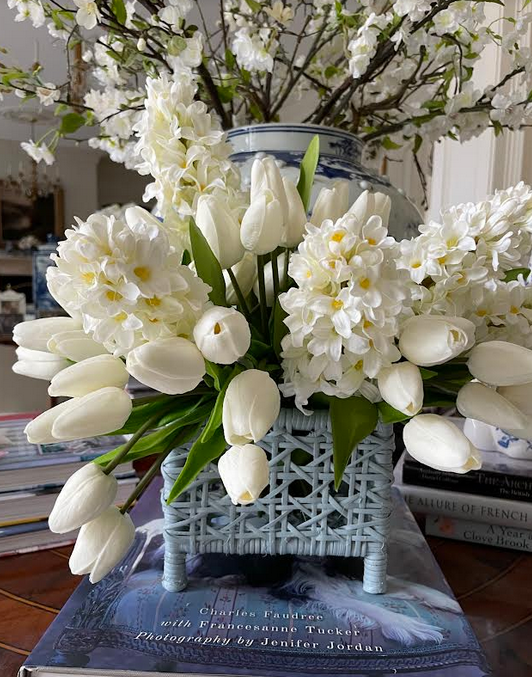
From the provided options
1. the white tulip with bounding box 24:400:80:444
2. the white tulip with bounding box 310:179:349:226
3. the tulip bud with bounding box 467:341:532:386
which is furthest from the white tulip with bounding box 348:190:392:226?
the white tulip with bounding box 24:400:80:444

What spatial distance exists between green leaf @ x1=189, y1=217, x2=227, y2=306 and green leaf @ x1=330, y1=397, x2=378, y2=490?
10cm

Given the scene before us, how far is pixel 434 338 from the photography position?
32 cm

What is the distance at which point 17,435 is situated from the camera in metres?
0.68

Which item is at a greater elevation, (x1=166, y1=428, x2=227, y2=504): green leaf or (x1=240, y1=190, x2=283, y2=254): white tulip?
(x1=240, y1=190, x2=283, y2=254): white tulip

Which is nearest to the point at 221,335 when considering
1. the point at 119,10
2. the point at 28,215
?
the point at 119,10

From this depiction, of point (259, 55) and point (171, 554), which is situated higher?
point (259, 55)

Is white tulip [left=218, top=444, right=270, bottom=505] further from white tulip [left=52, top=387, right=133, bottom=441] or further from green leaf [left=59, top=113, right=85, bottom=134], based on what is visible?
green leaf [left=59, top=113, right=85, bottom=134]

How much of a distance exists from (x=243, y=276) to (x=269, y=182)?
7 cm

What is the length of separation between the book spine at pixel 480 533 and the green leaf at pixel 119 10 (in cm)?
61

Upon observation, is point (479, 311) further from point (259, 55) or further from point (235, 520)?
point (259, 55)

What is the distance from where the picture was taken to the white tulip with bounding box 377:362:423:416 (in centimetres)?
33

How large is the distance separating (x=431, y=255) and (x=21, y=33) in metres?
3.20

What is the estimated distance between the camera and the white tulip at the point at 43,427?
13.4 inches

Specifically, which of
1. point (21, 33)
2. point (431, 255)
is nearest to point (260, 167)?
point (431, 255)
